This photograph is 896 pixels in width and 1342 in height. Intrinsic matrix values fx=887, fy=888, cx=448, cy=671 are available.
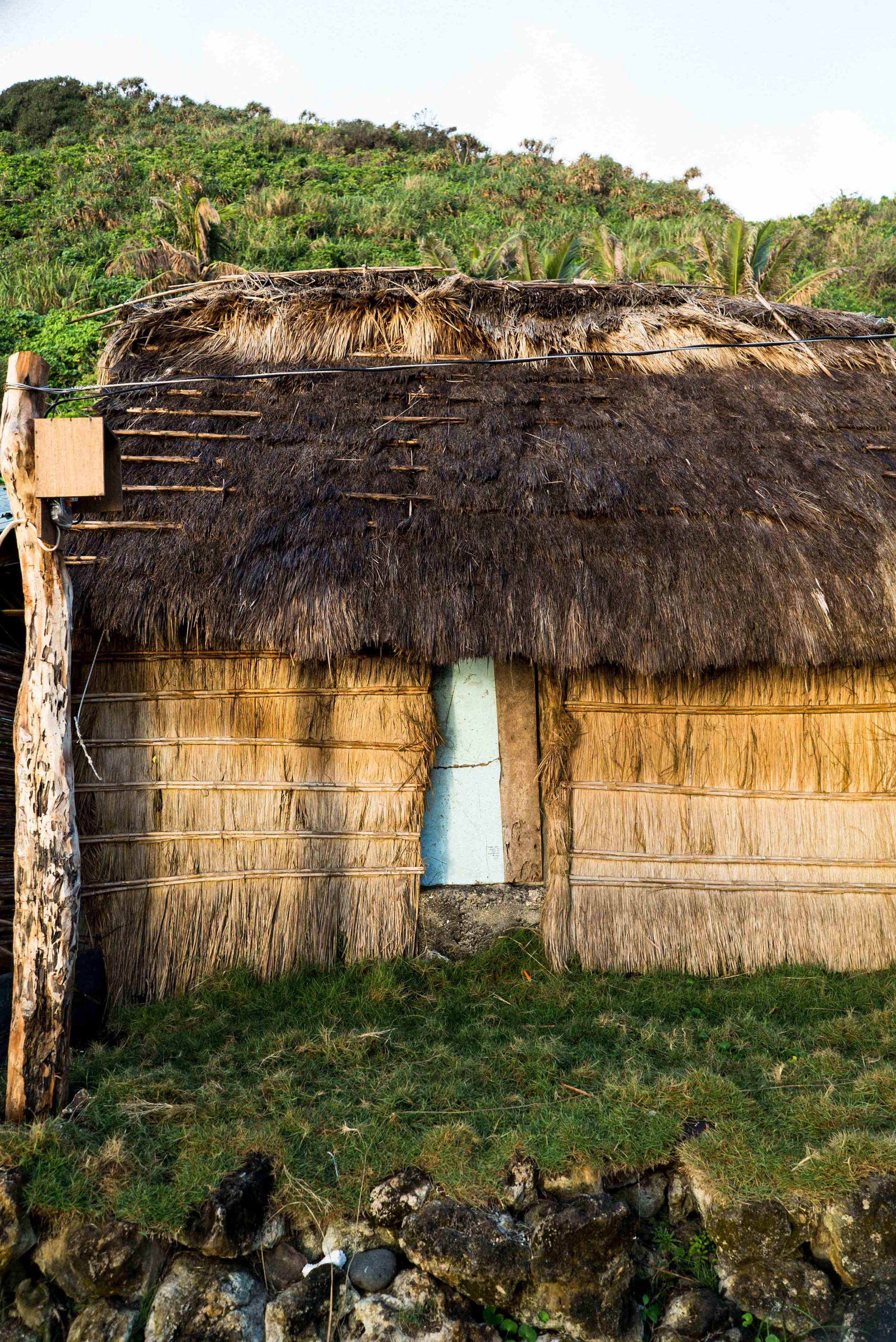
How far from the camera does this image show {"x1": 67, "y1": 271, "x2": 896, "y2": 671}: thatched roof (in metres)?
4.36

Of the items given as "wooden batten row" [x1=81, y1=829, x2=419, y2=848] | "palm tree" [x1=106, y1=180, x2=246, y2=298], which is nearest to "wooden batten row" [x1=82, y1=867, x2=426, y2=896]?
"wooden batten row" [x1=81, y1=829, x2=419, y2=848]

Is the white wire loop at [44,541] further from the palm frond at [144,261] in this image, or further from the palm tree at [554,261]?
the palm tree at [554,261]

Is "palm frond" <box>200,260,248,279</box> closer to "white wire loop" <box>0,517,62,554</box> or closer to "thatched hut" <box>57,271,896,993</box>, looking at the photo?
"thatched hut" <box>57,271,896,993</box>

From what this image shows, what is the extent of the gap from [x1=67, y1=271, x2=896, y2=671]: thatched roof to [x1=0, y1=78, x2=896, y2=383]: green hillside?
3709 millimetres

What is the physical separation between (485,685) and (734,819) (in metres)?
1.57

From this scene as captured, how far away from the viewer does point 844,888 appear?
4.89 metres

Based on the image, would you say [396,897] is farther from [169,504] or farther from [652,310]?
[652,310]

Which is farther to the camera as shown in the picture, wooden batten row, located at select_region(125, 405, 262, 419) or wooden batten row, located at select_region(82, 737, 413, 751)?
wooden batten row, located at select_region(125, 405, 262, 419)

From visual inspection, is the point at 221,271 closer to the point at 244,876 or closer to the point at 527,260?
the point at 527,260

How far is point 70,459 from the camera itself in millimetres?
3471

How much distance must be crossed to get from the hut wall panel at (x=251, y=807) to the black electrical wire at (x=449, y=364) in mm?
1665

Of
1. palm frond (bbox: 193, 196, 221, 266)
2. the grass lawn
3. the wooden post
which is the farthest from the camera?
palm frond (bbox: 193, 196, 221, 266)

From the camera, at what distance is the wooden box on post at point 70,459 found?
11.3ft

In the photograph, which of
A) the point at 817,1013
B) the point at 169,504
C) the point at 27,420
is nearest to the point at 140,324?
the point at 169,504
